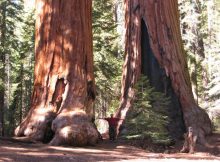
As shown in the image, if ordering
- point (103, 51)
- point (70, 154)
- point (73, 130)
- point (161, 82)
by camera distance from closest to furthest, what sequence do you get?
1. point (70, 154)
2. point (73, 130)
3. point (161, 82)
4. point (103, 51)

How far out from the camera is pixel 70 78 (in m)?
10.8

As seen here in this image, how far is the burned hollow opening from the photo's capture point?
1323cm

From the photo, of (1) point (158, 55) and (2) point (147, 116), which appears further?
(1) point (158, 55)

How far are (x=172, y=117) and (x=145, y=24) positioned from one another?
3.11m

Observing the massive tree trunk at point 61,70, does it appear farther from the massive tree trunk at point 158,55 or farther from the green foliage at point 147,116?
the massive tree trunk at point 158,55

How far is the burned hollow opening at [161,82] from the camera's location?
43.4 ft

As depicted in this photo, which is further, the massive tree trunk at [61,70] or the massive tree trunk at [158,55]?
the massive tree trunk at [158,55]

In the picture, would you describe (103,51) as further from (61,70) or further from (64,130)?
(64,130)

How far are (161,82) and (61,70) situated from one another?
3.90 metres

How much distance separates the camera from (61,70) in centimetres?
1088

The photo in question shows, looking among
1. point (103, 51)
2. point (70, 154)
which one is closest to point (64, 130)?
point (70, 154)

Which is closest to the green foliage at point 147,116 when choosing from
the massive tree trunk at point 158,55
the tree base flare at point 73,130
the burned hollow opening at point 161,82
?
the burned hollow opening at point 161,82

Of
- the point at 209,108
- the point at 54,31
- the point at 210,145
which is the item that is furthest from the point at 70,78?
the point at 209,108

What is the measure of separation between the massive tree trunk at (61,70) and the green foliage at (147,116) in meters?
1.42
